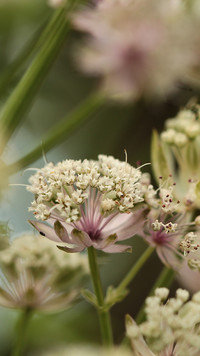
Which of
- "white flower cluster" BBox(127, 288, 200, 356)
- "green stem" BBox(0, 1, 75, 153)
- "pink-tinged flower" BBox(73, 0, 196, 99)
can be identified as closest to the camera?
"white flower cluster" BBox(127, 288, 200, 356)

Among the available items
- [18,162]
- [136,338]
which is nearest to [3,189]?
[18,162]

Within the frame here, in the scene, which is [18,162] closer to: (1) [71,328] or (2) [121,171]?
(2) [121,171]

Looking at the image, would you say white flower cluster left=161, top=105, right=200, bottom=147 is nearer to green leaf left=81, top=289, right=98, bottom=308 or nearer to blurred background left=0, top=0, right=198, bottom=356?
blurred background left=0, top=0, right=198, bottom=356

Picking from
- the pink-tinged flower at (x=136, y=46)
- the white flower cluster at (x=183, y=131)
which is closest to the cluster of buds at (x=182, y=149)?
the white flower cluster at (x=183, y=131)

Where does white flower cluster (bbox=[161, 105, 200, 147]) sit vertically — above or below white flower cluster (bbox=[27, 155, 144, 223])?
above

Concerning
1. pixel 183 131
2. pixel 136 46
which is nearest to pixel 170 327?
pixel 183 131


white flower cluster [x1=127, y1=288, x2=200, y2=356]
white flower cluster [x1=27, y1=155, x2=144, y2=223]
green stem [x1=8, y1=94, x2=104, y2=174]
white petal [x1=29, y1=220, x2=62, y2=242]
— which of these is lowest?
green stem [x1=8, y1=94, x2=104, y2=174]

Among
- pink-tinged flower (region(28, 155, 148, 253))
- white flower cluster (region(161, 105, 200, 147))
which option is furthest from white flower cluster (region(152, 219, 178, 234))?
white flower cluster (region(161, 105, 200, 147))

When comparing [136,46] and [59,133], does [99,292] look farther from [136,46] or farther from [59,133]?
[136,46]
